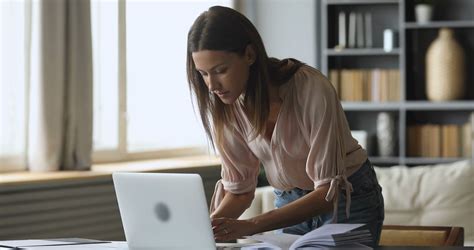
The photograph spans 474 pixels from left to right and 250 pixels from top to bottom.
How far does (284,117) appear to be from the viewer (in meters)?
2.35

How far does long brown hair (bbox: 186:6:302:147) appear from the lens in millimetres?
2248

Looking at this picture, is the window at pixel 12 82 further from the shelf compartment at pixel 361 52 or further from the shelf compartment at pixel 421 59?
the shelf compartment at pixel 421 59

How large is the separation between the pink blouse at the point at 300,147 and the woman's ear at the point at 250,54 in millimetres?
109

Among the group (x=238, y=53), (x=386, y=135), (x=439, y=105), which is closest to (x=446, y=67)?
(x=439, y=105)

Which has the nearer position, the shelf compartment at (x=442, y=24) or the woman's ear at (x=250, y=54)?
the woman's ear at (x=250, y=54)

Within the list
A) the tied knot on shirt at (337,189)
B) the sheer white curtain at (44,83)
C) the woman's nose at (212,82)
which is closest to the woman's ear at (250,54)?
the woman's nose at (212,82)

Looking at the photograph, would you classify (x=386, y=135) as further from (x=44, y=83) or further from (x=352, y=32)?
(x=44, y=83)

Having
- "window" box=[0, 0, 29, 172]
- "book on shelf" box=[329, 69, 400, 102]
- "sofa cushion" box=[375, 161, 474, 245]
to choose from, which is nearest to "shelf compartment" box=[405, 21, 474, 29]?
"book on shelf" box=[329, 69, 400, 102]

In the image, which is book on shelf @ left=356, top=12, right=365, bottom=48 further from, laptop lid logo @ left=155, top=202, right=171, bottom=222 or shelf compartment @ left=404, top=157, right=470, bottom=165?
laptop lid logo @ left=155, top=202, right=171, bottom=222

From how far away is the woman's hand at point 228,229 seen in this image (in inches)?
83.5

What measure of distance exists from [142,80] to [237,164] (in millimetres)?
3073

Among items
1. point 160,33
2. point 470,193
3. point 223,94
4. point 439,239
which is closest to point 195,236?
point 223,94

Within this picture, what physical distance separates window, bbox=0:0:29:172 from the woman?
7.36ft

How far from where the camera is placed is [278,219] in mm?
2217
